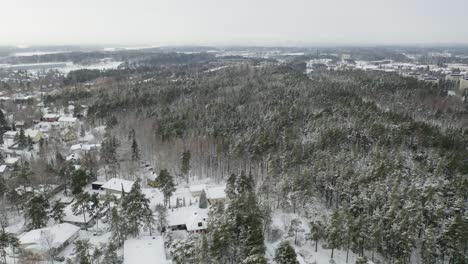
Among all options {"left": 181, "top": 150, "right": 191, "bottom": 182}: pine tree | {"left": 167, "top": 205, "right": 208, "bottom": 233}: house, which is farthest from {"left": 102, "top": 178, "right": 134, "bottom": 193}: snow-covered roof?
{"left": 167, "top": 205, "right": 208, "bottom": 233}: house

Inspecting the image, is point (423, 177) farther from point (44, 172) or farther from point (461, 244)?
point (44, 172)

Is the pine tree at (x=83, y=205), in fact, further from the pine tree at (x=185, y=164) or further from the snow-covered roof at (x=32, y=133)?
the snow-covered roof at (x=32, y=133)

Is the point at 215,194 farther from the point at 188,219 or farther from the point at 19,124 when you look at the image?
the point at 19,124

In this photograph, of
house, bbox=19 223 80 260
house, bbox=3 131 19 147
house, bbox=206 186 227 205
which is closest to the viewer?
house, bbox=19 223 80 260

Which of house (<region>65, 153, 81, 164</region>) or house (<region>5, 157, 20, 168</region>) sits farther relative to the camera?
house (<region>65, 153, 81, 164</region>)

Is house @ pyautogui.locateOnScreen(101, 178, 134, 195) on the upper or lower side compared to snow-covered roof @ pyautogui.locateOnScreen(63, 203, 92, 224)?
upper

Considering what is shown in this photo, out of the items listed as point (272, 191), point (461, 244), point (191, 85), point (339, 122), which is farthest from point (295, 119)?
point (191, 85)

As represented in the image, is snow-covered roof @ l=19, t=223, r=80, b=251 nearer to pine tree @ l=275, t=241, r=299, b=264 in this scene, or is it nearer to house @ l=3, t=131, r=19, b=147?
pine tree @ l=275, t=241, r=299, b=264
